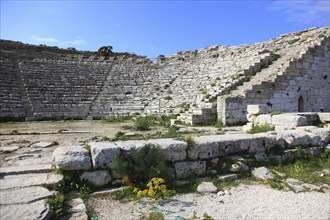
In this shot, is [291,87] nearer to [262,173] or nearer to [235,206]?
[262,173]

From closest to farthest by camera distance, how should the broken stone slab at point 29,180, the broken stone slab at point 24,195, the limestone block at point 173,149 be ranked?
the broken stone slab at point 24,195, the broken stone slab at point 29,180, the limestone block at point 173,149

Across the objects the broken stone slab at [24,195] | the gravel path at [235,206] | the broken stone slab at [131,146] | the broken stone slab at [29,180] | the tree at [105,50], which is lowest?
the gravel path at [235,206]

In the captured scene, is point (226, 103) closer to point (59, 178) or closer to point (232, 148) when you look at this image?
point (232, 148)

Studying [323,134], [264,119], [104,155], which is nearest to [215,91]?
[264,119]

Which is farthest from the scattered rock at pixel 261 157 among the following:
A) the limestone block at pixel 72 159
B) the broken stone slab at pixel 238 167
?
the limestone block at pixel 72 159

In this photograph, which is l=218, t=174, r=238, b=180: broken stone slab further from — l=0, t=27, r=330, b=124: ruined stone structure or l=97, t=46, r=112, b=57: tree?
l=97, t=46, r=112, b=57: tree

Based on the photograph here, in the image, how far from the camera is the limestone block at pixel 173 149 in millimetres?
5279

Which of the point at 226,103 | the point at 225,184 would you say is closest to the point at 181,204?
the point at 225,184

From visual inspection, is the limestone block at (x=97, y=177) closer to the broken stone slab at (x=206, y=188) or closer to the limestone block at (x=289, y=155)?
the broken stone slab at (x=206, y=188)

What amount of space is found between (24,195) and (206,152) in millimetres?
3220

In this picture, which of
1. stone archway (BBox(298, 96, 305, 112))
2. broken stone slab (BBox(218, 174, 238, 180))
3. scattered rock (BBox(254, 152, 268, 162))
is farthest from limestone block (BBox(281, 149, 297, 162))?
stone archway (BBox(298, 96, 305, 112))

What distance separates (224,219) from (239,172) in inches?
78.1

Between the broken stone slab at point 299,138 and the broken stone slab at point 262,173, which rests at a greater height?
the broken stone slab at point 299,138

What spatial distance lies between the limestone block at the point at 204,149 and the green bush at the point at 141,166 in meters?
0.74
